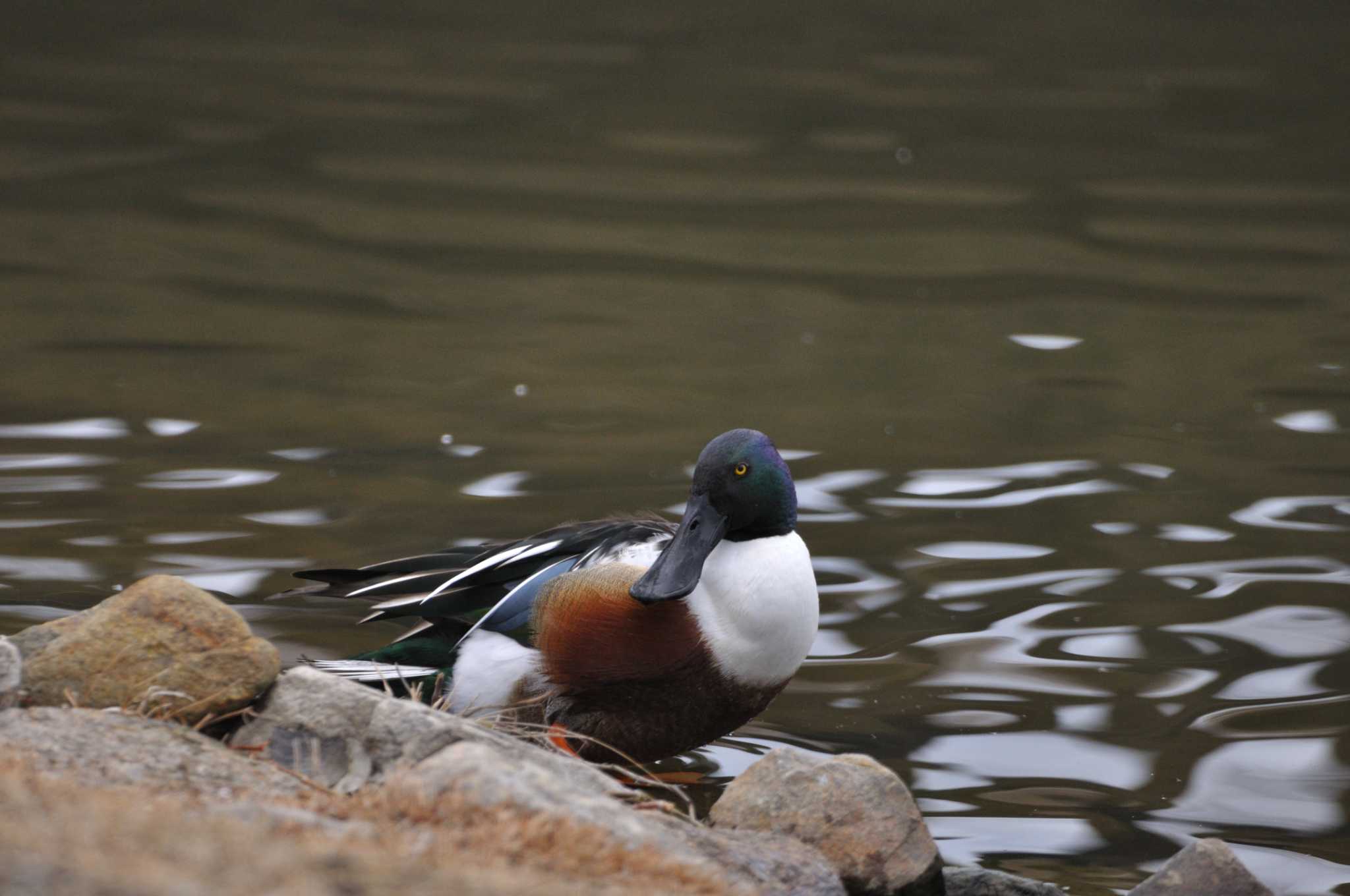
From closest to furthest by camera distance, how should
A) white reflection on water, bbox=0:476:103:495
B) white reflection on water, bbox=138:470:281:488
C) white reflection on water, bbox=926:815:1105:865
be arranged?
white reflection on water, bbox=926:815:1105:865 < white reflection on water, bbox=0:476:103:495 < white reflection on water, bbox=138:470:281:488

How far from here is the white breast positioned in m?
3.85

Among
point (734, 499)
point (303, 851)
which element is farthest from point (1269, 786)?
point (303, 851)

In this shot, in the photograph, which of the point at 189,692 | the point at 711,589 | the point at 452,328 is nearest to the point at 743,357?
the point at 452,328

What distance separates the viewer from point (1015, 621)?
5.32 meters

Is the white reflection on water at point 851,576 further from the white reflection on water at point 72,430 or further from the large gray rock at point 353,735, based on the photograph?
the white reflection on water at point 72,430

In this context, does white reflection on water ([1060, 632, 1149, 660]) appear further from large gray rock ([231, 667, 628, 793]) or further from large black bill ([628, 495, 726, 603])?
large gray rock ([231, 667, 628, 793])

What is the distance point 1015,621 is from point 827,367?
298 cm

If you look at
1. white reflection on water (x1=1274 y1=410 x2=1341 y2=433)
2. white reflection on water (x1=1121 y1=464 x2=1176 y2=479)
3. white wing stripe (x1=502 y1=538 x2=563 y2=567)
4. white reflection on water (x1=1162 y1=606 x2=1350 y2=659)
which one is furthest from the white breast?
white reflection on water (x1=1274 y1=410 x2=1341 y2=433)

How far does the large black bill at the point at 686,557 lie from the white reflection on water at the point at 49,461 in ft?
11.0

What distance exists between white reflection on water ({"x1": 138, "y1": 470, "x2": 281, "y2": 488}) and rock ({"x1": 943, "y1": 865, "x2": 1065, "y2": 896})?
3652 millimetres

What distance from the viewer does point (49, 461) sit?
6441 mm

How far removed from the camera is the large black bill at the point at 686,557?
3.75 m

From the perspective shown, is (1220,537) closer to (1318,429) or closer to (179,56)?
(1318,429)

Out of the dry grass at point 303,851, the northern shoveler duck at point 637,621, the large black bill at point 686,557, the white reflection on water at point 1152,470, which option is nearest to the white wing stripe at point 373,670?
the northern shoveler duck at point 637,621
